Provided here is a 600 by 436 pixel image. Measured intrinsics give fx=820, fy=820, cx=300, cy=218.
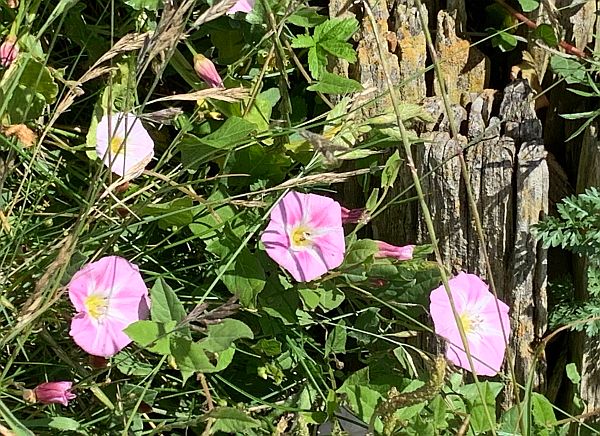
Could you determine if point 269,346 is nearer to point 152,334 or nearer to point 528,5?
point 152,334

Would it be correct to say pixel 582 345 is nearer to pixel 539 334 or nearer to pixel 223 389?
pixel 539 334

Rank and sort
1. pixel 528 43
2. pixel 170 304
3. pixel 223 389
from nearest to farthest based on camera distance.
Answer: pixel 170 304 → pixel 223 389 → pixel 528 43

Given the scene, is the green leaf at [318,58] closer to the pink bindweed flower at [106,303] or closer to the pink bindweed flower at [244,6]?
the pink bindweed flower at [244,6]

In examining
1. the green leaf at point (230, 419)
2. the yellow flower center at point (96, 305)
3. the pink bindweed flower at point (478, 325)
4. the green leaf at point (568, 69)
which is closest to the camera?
the green leaf at point (230, 419)

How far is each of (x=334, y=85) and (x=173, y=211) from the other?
0.31 m

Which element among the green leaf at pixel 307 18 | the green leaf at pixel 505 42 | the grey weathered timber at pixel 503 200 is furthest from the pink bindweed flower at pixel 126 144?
the green leaf at pixel 505 42

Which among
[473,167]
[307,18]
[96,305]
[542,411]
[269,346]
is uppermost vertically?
[307,18]

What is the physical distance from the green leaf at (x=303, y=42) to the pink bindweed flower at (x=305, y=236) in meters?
0.23

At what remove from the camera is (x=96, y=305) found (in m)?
1.06

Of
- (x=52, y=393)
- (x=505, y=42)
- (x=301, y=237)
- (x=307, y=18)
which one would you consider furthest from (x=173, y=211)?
(x=505, y=42)

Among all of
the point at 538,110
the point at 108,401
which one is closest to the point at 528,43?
the point at 538,110

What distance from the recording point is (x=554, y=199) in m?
1.33

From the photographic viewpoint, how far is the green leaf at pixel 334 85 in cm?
119

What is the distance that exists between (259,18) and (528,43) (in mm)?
469
